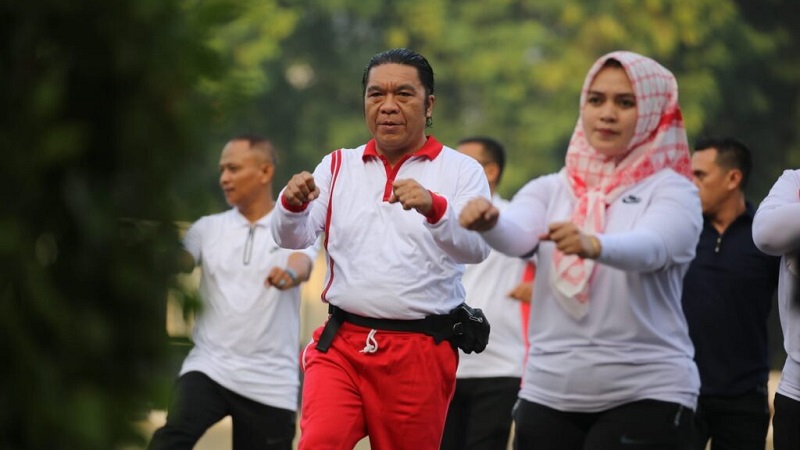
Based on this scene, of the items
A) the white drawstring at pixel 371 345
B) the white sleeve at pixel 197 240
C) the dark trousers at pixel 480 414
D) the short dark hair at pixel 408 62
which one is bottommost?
the dark trousers at pixel 480 414

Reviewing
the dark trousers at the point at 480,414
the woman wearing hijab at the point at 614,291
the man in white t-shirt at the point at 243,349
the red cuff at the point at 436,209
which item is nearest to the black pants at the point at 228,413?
the man in white t-shirt at the point at 243,349

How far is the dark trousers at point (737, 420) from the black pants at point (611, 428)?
208cm

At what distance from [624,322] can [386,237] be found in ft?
3.07

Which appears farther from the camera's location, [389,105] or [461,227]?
[389,105]

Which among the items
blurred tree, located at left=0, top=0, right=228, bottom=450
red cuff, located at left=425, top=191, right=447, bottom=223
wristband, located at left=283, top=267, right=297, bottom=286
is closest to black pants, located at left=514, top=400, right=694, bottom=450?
red cuff, located at left=425, top=191, right=447, bottom=223

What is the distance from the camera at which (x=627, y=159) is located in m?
5.86

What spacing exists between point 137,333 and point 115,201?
10.1 inches

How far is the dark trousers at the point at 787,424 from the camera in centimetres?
559

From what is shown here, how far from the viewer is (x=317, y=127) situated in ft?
94.3

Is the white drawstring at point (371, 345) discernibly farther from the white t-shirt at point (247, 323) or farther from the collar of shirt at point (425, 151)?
the white t-shirt at point (247, 323)

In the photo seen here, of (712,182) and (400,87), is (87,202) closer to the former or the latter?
(400,87)

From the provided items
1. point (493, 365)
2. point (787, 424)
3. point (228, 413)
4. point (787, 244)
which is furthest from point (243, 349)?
point (787, 244)

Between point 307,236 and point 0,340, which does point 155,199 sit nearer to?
point 0,340

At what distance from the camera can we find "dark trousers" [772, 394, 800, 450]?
5.59m
